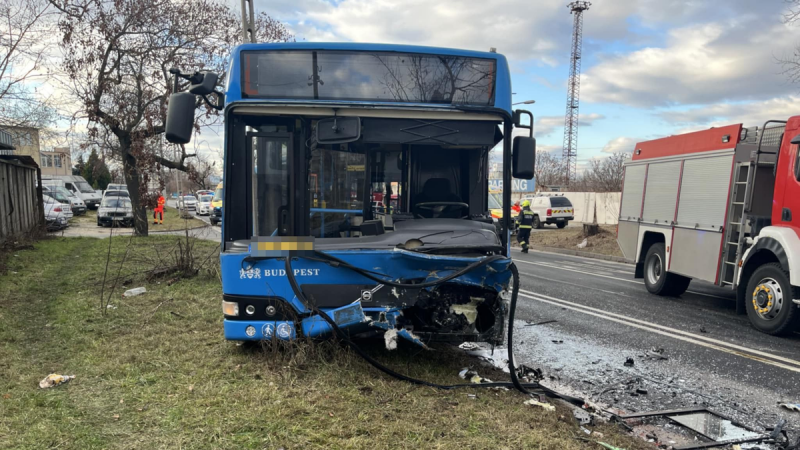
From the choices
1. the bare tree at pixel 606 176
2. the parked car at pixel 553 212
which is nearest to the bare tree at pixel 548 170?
the bare tree at pixel 606 176

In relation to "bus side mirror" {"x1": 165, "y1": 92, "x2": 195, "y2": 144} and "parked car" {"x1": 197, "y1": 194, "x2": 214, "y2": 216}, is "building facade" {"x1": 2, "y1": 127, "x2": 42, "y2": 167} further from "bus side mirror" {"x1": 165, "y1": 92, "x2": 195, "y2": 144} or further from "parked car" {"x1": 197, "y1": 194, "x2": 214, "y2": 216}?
"parked car" {"x1": 197, "y1": 194, "x2": 214, "y2": 216}

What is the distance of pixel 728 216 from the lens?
7.80 meters

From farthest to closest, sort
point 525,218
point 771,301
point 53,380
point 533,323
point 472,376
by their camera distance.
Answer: point 525,218
point 533,323
point 771,301
point 472,376
point 53,380

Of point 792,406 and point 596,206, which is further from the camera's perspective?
point 596,206

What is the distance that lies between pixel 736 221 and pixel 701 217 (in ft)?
2.35

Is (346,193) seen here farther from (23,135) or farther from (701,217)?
(23,135)

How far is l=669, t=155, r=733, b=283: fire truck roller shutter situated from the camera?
8.00 metres

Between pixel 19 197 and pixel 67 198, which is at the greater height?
pixel 19 197

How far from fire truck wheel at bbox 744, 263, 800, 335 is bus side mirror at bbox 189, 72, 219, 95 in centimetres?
737

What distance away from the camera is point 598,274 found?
12.9 meters

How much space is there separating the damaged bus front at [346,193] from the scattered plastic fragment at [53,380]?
1.37 metres

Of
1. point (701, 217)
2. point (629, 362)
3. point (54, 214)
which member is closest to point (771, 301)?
point (701, 217)

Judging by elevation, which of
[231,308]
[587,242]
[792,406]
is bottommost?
[587,242]

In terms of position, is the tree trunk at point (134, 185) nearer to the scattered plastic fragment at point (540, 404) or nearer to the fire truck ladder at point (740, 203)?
the scattered plastic fragment at point (540, 404)
